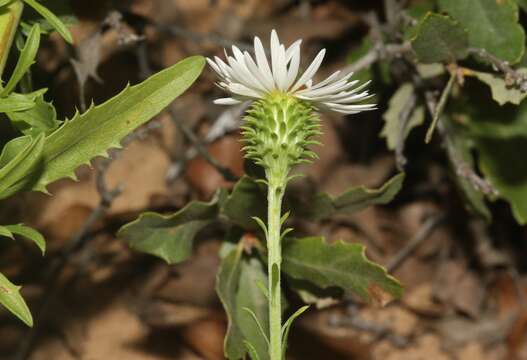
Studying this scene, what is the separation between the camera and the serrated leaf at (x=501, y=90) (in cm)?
184

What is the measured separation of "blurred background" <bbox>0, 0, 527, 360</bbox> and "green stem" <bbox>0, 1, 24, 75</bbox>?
0.72 m

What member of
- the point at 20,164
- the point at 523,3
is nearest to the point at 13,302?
the point at 20,164

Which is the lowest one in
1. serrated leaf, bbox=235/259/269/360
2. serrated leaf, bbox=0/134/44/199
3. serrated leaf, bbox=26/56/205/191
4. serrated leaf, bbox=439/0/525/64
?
serrated leaf, bbox=235/259/269/360

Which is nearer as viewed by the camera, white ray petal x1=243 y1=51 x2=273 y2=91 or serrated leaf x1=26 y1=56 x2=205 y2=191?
white ray petal x1=243 y1=51 x2=273 y2=91

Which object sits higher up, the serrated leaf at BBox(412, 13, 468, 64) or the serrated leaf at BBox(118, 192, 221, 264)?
the serrated leaf at BBox(412, 13, 468, 64)

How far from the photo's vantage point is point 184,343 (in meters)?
2.53

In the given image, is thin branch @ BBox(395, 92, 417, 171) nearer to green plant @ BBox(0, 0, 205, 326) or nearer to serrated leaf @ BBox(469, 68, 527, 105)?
serrated leaf @ BBox(469, 68, 527, 105)

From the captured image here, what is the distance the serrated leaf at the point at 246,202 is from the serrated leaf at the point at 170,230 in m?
0.04

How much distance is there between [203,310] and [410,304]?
0.74 m

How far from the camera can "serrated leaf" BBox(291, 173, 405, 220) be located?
1.84m

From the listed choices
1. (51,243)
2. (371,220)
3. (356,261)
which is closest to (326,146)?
(371,220)

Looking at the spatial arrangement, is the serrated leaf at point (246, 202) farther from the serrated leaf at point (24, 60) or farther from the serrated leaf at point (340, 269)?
the serrated leaf at point (24, 60)

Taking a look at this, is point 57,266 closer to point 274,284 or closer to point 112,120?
point 112,120

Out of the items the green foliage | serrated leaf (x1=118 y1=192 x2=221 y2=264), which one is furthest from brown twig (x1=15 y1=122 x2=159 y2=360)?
the green foliage
